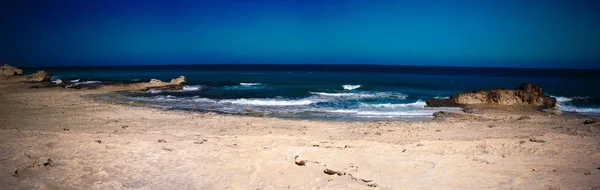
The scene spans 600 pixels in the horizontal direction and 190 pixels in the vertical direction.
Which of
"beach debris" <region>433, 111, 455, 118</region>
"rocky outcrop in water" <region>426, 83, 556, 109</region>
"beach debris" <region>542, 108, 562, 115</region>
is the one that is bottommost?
"beach debris" <region>433, 111, 455, 118</region>

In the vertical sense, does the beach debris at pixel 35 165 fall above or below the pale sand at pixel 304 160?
above

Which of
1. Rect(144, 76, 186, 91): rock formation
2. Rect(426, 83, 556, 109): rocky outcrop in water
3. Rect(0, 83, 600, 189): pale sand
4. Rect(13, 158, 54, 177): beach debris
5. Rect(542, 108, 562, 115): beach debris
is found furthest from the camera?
Rect(144, 76, 186, 91): rock formation

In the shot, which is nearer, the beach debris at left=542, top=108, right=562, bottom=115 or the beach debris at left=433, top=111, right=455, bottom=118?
the beach debris at left=433, top=111, right=455, bottom=118

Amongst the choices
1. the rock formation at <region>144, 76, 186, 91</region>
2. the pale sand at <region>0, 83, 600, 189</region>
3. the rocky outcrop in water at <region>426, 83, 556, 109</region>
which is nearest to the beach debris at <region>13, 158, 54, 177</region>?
the pale sand at <region>0, 83, 600, 189</region>

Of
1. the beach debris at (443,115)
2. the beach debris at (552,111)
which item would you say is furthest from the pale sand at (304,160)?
the beach debris at (552,111)

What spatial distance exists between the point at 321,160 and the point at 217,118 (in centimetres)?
919

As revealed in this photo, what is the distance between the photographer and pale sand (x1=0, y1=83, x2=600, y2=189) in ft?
20.7

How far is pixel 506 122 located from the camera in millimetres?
14578

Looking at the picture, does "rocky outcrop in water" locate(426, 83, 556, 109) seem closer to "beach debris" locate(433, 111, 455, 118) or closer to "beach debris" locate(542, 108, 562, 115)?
"beach debris" locate(542, 108, 562, 115)

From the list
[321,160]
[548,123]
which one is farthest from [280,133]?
[548,123]

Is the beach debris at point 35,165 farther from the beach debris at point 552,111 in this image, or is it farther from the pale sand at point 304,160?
the beach debris at point 552,111

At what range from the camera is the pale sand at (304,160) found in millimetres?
6301

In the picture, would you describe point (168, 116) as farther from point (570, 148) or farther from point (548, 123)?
point (548, 123)

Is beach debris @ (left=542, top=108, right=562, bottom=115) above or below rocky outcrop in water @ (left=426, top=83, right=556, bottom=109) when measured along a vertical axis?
below
